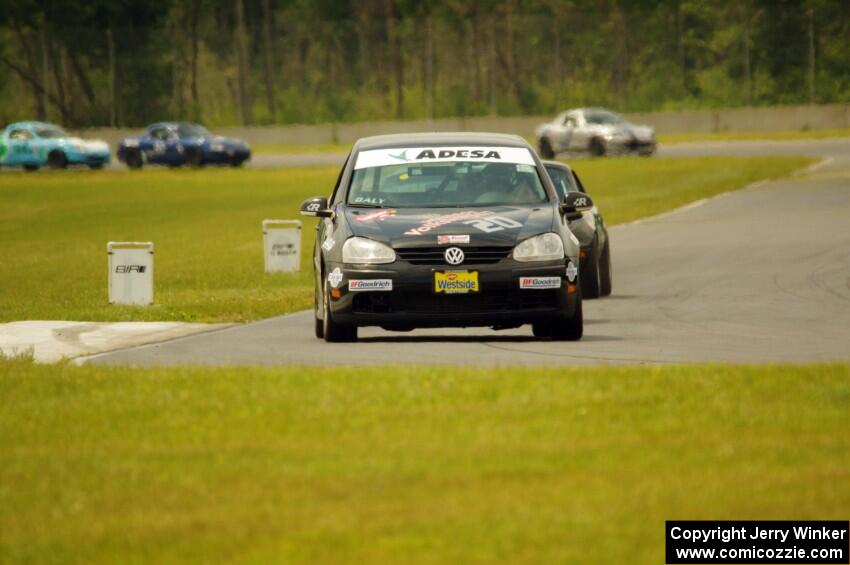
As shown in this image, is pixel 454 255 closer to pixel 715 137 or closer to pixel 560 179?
pixel 560 179

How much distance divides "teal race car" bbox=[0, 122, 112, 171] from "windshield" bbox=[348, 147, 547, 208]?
45.3 m

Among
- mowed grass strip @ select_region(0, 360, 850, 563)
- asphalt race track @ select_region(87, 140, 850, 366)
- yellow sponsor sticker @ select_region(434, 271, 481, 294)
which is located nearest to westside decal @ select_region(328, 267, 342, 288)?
asphalt race track @ select_region(87, 140, 850, 366)

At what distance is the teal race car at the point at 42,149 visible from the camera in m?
59.9

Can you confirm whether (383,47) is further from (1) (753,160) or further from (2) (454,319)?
(2) (454,319)

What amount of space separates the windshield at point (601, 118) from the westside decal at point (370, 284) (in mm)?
43958

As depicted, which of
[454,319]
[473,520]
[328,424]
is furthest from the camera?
[454,319]

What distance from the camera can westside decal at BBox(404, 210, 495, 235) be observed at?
47.4 ft

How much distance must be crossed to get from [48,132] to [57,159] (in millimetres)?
1190

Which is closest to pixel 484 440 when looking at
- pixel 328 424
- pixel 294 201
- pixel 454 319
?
pixel 328 424

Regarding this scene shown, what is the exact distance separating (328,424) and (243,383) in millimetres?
1686

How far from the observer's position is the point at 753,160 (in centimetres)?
4984

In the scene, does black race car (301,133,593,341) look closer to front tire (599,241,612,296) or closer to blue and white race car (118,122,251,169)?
front tire (599,241,612,296)

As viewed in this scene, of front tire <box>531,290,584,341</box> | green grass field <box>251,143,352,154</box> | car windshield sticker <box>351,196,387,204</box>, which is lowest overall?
green grass field <box>251,143,352,154</box>

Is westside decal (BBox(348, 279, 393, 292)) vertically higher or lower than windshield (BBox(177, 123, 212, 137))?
higher
